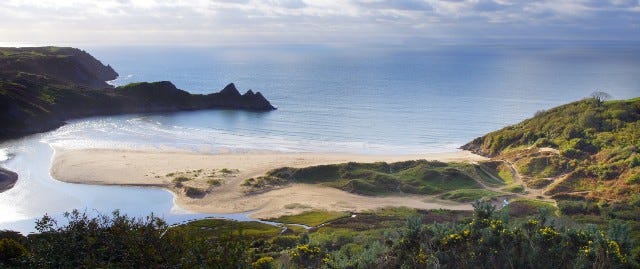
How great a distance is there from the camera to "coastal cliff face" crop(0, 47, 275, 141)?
9469 centimetres

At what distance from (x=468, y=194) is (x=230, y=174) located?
91.5 feet

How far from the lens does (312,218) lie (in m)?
54.2

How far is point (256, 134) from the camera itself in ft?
324

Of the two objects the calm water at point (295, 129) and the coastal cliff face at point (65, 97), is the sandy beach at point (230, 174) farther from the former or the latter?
the coastal cliff face at point (65, 97)

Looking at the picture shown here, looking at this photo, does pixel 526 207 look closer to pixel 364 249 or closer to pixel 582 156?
pixel 582 156

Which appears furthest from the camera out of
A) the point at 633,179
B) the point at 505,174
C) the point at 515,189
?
the point at 505,174

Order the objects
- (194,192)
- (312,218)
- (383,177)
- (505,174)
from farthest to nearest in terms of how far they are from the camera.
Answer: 1. (505,174)
2. (383,177)
3. (194,192)
4. (312,218)

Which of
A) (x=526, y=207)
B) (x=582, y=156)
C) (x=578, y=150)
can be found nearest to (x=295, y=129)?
(x=578, y=150)

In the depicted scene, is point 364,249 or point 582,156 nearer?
point 364,249

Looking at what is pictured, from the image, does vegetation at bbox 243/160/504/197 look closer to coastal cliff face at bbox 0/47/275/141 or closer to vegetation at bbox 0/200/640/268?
vegetation at bbox 0/200/640/268

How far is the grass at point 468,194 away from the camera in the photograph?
57.5 meters

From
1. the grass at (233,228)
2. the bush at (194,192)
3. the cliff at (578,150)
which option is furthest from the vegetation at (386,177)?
the grass at (233,228)

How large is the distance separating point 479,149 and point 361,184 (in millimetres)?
27205

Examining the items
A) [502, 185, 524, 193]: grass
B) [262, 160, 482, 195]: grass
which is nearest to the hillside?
[502, 185, 524, 193]: grass
